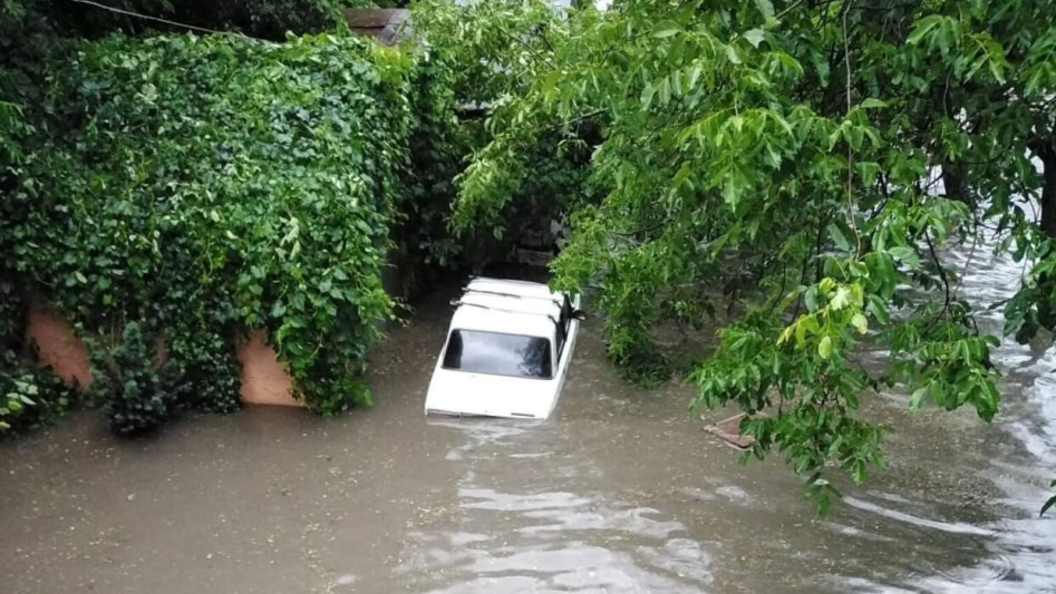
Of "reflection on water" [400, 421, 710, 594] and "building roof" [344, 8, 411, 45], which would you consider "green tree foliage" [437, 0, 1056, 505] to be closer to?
"reflection on water" [400, 421, 710, 594]

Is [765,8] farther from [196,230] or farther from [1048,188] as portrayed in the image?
[196,230]

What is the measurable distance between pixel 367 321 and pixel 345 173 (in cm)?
149

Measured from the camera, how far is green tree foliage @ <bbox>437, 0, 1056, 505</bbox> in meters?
3.64

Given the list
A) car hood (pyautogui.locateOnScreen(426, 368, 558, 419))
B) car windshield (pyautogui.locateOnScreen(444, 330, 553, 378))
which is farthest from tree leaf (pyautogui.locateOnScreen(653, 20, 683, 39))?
car windshield (pyautogui.locateOnScreen(444, 330, 553, 378))

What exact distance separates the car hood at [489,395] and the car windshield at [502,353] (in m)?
0.09

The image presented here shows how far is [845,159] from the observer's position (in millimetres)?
4051

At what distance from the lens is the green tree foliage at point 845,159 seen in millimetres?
3643

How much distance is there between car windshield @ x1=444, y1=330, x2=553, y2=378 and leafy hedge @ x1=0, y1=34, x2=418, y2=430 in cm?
91

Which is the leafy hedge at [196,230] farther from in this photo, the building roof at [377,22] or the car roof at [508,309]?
the building roof at [377,22]

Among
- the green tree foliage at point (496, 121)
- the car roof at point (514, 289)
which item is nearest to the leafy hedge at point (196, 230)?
the car roof at point (514, 289)

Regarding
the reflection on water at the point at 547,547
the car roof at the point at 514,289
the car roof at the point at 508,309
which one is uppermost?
the car roof at the point at 514,289

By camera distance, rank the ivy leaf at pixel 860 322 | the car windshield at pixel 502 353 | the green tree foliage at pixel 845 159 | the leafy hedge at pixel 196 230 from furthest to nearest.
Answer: the car windshield at pixel 502 353, the leafy hedge at pixel 196 230, the green tree foliage at pixel 845 159, the ivy leaf at pixel 860 322

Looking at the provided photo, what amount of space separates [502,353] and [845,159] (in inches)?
230

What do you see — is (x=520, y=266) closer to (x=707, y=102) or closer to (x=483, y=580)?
(x=483, y=580)
